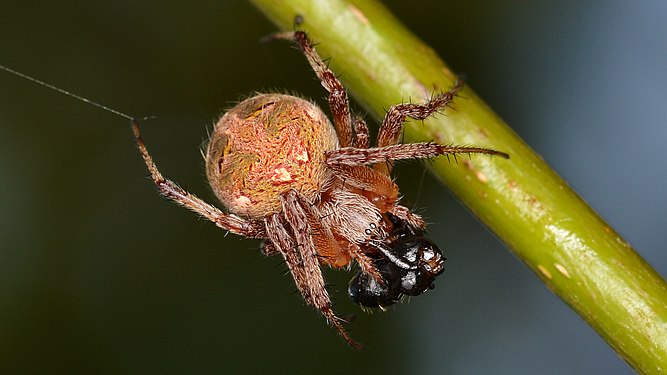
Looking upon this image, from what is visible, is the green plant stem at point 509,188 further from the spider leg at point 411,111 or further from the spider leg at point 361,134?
the spider leg at point 361,134

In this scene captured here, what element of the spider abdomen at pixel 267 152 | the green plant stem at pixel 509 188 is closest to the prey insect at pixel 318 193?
the spider abdomen at pixel 267 152

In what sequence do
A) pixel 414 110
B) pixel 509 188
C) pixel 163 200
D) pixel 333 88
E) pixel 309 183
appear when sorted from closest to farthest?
pixel 509 188
pixel 414 110
pixel 309 183
pixel 333 88
pixel 163 200

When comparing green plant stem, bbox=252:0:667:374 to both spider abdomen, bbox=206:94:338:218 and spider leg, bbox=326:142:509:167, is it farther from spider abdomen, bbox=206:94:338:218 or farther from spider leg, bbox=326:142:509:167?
spider abdomen, bbox=206:94:338:218

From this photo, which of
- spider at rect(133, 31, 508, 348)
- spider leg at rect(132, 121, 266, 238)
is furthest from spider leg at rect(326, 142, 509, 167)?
spider leg at rect(132, 121, 266, 238)

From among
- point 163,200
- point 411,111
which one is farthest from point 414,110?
point 163,200

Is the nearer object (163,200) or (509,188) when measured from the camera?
(509,188)

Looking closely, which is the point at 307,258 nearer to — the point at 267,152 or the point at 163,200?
the point at 267,152

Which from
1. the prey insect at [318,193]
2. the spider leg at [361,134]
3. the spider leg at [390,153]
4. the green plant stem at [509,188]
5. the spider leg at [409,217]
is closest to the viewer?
the green plant stem at [509,188]
